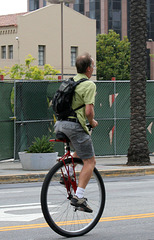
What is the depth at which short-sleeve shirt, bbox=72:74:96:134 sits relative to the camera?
675 centimetres

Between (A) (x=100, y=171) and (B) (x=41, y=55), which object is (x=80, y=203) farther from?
(B) (x=41, y=55)

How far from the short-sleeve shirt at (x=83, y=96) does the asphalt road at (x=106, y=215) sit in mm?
1252

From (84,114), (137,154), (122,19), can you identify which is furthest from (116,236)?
(122,19)

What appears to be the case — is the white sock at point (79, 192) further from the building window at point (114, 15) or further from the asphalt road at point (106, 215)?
the building window at point (114, 15)

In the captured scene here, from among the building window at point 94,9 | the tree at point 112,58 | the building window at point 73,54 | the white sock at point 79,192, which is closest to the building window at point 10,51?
the building window at point 73,54

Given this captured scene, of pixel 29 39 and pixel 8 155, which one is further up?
pixel 29 39

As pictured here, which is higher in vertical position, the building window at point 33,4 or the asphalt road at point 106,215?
the building window at point 33,4

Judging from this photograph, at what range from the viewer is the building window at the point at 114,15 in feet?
320

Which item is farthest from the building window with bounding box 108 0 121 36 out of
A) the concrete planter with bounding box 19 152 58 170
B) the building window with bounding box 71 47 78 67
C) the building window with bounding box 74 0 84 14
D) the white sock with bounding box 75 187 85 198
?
the white sock with bounding box 75 187 85 198

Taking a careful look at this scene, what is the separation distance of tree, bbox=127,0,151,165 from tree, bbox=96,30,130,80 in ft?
204

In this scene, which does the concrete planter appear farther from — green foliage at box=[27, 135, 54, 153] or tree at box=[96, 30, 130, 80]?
tree at box=[96, 30, 130, 80]

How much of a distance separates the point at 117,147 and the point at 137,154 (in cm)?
280

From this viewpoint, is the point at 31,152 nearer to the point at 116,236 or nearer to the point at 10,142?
the point at 10,142

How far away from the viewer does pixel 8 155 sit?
17938mm
